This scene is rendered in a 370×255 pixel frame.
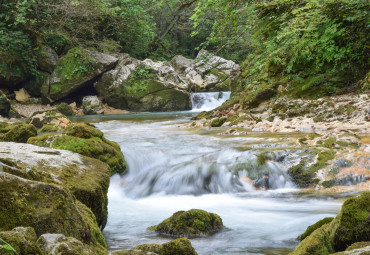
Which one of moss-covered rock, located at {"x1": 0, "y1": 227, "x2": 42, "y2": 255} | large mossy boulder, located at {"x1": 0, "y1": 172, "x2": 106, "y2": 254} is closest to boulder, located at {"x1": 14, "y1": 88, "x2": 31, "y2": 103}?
large mossy boulder, located at {"x1": 0, "y1": 172, "x2": 106, "y2": 254}

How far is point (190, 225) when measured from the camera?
3.81 meters

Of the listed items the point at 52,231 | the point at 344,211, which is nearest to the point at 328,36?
the point at 344,211

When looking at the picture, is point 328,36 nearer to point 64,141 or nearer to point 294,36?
point 294,36

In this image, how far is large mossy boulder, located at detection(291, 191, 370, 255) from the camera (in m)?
2.38

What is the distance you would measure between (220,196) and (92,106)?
16878mm

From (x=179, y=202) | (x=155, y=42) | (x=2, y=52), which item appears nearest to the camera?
(x=179, y=202)

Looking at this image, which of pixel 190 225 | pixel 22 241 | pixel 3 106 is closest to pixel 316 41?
pixel 190 225

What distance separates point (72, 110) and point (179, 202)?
16.9 meters

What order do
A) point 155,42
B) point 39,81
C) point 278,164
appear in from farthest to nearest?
point 155,42, point 39,81, point 278,164

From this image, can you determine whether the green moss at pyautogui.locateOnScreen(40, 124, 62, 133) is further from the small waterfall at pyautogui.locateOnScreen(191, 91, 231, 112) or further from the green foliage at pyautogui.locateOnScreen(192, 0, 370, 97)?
the small waterfall at pyautogui.locateOnScreen(191, 91, 231, 112)

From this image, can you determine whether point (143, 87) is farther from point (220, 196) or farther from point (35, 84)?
point (220, 196)

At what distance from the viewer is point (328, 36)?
1083cm

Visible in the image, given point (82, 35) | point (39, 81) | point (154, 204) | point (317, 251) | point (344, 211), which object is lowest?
point (154, 204)

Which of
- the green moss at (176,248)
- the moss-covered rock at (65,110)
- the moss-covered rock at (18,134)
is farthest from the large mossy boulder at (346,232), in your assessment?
the moss-covered rock at (65,110)
